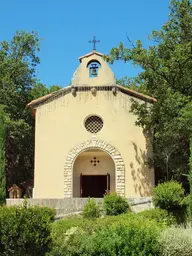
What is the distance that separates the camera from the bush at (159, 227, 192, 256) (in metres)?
9.54

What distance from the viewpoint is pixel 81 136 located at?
20.6 meters

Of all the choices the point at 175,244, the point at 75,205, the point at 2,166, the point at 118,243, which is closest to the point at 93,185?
the point at 2,166

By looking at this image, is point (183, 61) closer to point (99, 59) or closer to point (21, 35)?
point (99, 59)

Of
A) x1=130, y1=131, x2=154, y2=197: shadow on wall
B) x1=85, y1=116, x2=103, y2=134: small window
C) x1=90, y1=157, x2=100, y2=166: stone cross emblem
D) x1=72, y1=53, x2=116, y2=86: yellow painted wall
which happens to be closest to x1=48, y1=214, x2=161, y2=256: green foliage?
x1=130, y1=131, x2=154, y2=197: shadow on wall

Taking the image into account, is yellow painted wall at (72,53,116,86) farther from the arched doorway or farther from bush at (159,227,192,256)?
bush at (159,227,192,256)

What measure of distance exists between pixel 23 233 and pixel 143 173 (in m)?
11.5

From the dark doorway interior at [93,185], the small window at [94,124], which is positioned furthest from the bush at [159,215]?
the dark doorway interior at [93,185]

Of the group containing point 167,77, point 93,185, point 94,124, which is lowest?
point 93,185

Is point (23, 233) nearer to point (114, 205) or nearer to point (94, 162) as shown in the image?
point (114, 205)

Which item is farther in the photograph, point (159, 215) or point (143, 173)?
point (143, 173)

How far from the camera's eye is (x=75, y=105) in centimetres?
2100

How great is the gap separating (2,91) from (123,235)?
1851 cm

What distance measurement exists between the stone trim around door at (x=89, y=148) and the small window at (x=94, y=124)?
0.75 meters

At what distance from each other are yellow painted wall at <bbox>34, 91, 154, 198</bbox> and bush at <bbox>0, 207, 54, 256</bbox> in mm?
10090
